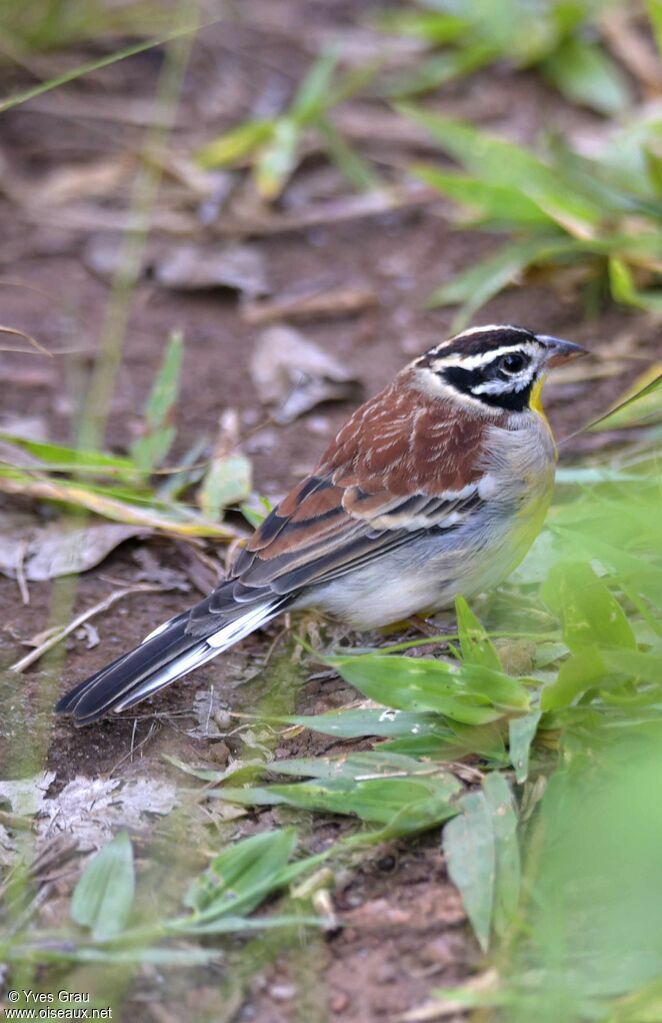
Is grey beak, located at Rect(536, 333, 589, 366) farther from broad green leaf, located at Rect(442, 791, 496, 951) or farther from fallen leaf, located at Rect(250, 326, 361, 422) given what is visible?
Result: broad green leaf, located at Rect(442, 791, 496, 951)

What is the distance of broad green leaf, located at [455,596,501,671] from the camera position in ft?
13.4

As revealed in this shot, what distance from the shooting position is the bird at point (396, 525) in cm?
486

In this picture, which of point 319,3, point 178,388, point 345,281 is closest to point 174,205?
point 345,281

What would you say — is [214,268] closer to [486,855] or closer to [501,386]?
[501,386]

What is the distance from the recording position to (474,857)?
11.8ft

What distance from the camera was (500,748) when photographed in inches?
156

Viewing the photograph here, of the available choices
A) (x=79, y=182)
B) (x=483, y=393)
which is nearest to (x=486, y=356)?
(x=483, y=393)

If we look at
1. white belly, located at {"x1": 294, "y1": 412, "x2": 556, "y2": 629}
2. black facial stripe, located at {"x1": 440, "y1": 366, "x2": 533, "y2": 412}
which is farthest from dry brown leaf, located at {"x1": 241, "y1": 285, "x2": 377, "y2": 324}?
white belly, located at {"x1": 294, "y1": 412, "x2": 556, "y2": 629}

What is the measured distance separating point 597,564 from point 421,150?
4.90m

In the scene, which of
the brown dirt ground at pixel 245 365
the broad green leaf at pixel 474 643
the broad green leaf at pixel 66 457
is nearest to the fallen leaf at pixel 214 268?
the brown dirt ground at pixel 245 365

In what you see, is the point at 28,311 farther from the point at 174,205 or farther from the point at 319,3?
the point at 319,3

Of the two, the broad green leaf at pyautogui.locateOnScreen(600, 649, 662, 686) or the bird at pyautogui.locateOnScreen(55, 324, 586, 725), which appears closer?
the broad green leaf at pyautogui.locateOnScreen(600, 649, 662, 686)

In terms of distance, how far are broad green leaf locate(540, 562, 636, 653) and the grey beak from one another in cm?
161

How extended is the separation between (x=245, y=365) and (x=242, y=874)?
A: 4.12 m
